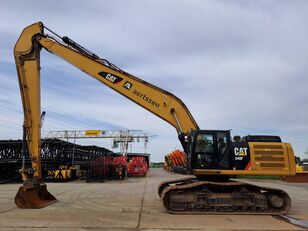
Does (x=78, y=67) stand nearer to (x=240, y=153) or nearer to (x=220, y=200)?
(x=240, y=153)

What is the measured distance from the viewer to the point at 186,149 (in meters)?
15.6

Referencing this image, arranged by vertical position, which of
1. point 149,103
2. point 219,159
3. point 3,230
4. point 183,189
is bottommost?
point 3,230

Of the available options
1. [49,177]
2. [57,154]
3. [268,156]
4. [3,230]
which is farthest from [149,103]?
[57,154]

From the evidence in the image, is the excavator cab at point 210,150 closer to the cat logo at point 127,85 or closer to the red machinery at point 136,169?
the cat logo at point 127,85

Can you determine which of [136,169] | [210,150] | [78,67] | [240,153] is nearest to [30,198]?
[78,67]

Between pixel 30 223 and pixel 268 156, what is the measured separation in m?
8.18

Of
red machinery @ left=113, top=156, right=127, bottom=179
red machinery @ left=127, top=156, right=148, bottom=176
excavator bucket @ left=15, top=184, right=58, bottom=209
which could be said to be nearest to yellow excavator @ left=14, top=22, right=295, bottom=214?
excavator bucket @ left=15, top=184, right=58, bottom=209

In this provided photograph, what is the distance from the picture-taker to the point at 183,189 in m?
14.3

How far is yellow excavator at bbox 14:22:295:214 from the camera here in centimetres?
1421

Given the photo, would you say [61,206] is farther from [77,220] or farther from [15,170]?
[15,170]

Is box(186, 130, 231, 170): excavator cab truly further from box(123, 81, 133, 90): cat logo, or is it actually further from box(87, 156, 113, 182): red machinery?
box(87, 156, 113, 182): red machinery

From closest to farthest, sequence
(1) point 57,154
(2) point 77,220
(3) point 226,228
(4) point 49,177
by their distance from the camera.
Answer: (3) point 226,228 → (2) point 77,220 → (4) point 49,177 → (1) point 57,154

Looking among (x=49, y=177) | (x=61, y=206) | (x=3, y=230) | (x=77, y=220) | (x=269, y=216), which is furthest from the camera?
(x=49, y=177)

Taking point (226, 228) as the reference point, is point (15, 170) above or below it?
above
